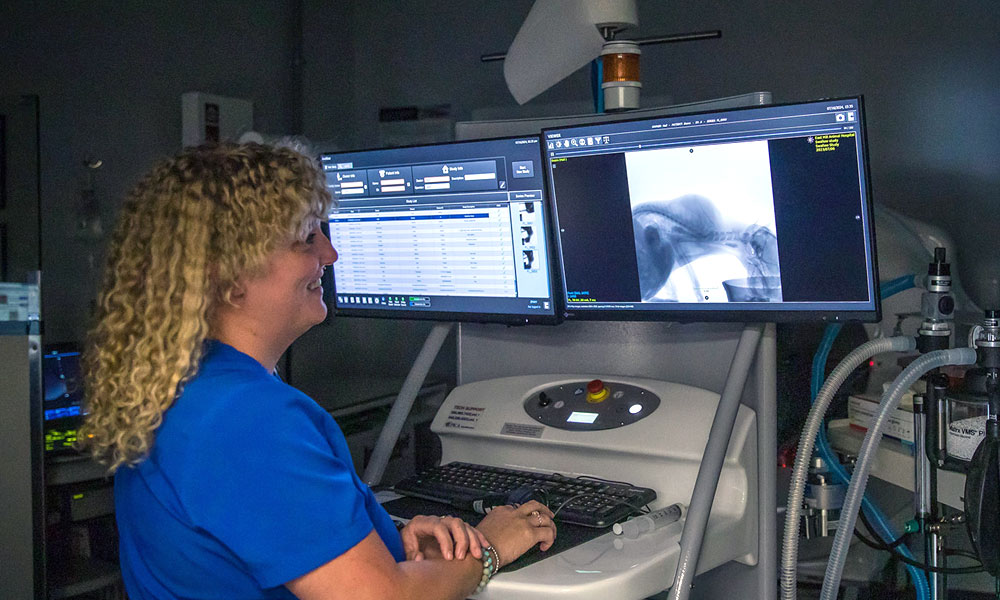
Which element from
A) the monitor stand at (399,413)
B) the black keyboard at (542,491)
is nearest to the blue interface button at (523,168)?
the monitor stand at (399,413)

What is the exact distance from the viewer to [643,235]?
159 centimetres

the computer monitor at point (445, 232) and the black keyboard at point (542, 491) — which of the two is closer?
the black keyboard at point (542, 491)

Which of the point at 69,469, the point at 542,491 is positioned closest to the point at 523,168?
the point at 542,491

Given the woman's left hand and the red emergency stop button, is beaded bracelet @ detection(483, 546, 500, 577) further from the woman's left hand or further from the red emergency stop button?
the red emergency stop button

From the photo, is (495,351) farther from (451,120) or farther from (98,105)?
(451,120)

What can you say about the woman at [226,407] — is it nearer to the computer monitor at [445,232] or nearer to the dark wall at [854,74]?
the computer monitor at [445,232]

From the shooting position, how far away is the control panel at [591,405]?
1.67 metres

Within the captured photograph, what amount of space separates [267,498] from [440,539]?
361 mm

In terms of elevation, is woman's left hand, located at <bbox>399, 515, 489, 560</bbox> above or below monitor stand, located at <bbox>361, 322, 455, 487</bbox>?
below

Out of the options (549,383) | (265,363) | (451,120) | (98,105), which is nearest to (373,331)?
(451,120)

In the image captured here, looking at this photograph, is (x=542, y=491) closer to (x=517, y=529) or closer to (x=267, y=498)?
(x=517, y=529)

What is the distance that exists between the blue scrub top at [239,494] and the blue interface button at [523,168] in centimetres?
74

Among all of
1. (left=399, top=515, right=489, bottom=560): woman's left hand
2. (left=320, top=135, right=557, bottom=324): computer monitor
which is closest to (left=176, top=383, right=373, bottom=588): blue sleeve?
(left=399, top=515, right=489, bottom=560): woman's left hand

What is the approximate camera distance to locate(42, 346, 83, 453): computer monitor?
2367mm
